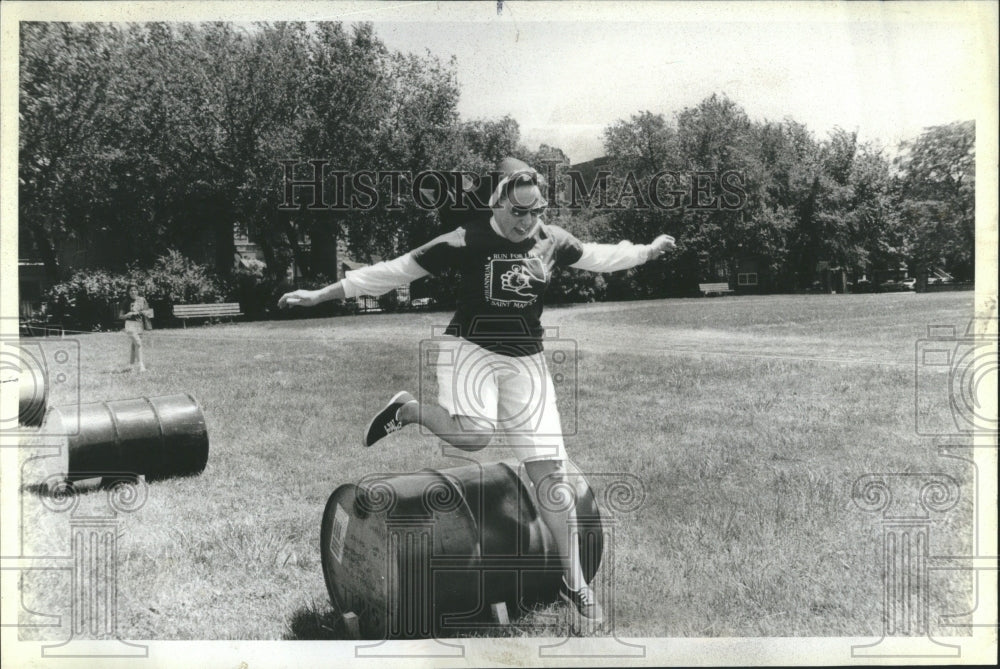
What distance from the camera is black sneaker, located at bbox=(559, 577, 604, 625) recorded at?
3.49 m

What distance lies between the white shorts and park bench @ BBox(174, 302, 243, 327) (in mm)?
1758

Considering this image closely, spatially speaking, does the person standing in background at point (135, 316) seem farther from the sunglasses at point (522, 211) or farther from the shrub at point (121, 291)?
the sunglasses at point (522, 211)

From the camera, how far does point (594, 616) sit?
3.53 metres

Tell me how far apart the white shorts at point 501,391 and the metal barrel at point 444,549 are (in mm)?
227

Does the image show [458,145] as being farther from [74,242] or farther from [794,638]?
[794,638]

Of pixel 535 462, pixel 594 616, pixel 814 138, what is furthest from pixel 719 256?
pixel 594 616

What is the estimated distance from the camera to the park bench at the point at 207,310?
4668 mm

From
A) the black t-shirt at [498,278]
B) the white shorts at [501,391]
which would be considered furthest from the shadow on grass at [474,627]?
the black t-shirt at [498,278]

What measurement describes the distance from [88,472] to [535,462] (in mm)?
2821

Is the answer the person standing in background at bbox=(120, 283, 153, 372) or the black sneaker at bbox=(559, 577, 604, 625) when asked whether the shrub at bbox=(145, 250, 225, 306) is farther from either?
the black sneaker at bbox=(559, 577, 604, 625)

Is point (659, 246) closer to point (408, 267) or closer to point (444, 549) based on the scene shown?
point (408, 267)

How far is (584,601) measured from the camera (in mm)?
3492

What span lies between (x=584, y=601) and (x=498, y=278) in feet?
5.23

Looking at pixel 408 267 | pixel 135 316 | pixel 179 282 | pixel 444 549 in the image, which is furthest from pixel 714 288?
pixel 135 316
